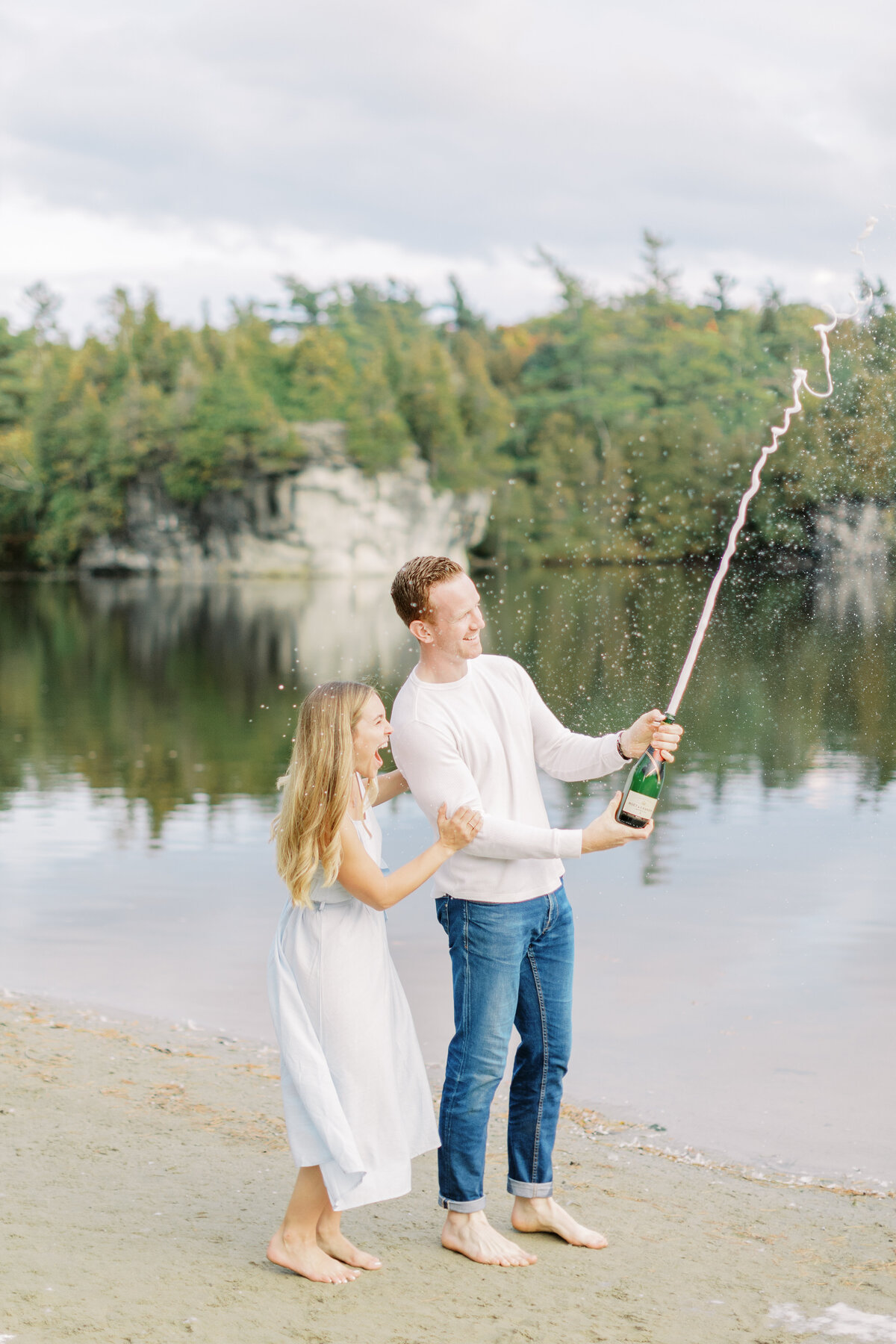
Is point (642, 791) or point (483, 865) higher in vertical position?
point (642, 791)

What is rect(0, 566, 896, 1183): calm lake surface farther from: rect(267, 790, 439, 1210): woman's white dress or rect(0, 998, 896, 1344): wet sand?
rect(267, 790, 439, 1210): woman's white dress

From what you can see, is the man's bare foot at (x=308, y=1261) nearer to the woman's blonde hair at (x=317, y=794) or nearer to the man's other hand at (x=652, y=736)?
the woman's blonde hair at (x=317, y=794)

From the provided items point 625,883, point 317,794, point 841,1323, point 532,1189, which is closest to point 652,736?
point 317,794

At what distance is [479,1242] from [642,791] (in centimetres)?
127

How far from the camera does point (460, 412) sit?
7744 cm

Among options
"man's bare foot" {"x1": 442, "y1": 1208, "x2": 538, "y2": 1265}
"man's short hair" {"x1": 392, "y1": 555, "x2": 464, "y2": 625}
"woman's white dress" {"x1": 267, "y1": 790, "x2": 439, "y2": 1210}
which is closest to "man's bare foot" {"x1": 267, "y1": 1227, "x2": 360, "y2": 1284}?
"woman's white dress" {"x1": 267, "y1": 790, "x2": 439, "y2": 1210}

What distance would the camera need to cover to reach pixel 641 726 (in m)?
3.91

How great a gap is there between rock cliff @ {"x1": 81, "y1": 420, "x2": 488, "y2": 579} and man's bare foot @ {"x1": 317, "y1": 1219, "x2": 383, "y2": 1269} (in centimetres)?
6770

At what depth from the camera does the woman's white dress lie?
11.8 feet

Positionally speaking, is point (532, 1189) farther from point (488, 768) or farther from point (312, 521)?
point (312, 521)

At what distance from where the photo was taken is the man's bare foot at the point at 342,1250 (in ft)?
12.2

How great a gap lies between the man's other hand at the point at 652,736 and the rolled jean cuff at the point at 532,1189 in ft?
4.01

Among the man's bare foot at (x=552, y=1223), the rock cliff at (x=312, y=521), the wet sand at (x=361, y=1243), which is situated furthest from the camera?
the rock cliff at (x=312, y=521)

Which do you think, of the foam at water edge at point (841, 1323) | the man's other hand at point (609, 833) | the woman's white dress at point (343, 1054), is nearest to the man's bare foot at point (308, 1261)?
the woman's white dress at point (343, 1054)
